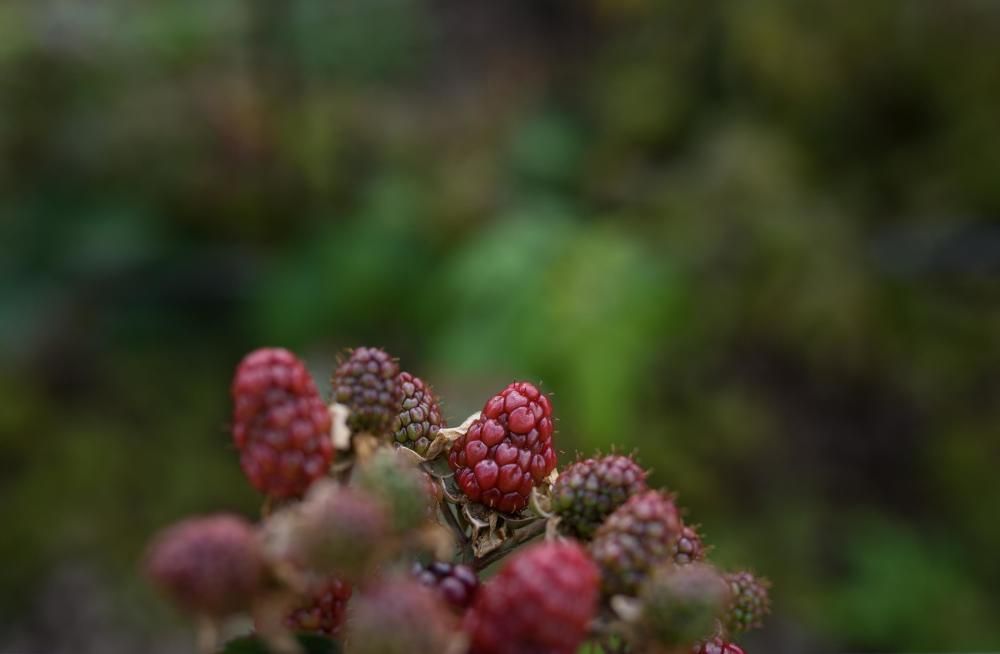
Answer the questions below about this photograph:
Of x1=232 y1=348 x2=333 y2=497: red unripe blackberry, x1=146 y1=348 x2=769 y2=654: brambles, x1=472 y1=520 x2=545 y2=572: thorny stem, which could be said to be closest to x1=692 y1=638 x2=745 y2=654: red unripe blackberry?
x1=146 y1=348 x2=769 y2=654: brambles

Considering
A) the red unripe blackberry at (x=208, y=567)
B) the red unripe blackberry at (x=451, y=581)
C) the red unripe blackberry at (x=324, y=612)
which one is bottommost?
the red unripe blackberry at (x=208, y=567)

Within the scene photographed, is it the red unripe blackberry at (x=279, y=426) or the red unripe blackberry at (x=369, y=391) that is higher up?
the red unripe blackberry at (x=369, y=391)

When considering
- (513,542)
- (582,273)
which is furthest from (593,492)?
(582,273)

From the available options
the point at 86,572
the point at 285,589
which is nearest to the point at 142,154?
the point at 86,572

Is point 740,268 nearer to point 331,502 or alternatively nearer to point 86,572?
point 86,572

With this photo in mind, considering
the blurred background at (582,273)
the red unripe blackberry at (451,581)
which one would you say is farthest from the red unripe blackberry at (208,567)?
the blurred background at (582,273)

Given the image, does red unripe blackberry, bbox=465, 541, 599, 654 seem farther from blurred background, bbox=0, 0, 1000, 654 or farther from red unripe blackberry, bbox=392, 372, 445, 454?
blurred background, bbox=0, 0, 1000, 654

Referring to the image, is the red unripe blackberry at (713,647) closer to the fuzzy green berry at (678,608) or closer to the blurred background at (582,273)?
the fuzzy green berry at (678,608)
